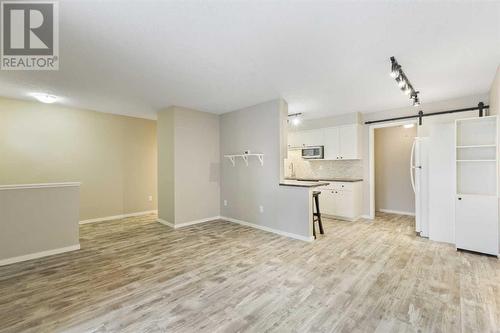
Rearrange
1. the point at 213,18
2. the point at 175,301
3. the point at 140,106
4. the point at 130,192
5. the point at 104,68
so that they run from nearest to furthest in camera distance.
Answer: the point at 213,18, the point at 175,301, the point at 104,68, the point at 140,106, the point at 130,192

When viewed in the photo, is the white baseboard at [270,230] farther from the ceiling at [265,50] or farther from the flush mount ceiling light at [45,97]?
the flush mount ceiling light at [45,97]

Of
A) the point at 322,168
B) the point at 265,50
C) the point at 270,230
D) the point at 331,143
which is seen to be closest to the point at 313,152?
the point at 331,143

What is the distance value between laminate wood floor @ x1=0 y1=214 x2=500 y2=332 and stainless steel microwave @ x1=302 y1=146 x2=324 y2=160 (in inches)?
100

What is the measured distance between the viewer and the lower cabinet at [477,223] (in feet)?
10.6

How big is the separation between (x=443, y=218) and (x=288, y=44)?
3997mm

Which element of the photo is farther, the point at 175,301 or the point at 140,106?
the point at 140,106

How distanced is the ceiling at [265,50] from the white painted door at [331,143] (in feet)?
5.06

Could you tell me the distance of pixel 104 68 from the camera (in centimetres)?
303

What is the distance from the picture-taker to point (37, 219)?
11.1ft

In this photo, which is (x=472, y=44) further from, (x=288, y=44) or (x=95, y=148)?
(x=95, y=148)

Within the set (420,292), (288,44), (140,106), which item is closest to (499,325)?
(420,292)

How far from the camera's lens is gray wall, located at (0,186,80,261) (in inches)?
124

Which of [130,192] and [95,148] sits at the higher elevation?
[95,148]

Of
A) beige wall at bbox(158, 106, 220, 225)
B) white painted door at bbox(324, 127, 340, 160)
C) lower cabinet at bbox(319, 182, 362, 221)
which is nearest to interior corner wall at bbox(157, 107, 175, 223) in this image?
beige wall at bbox(158, 106, 220, 225)
